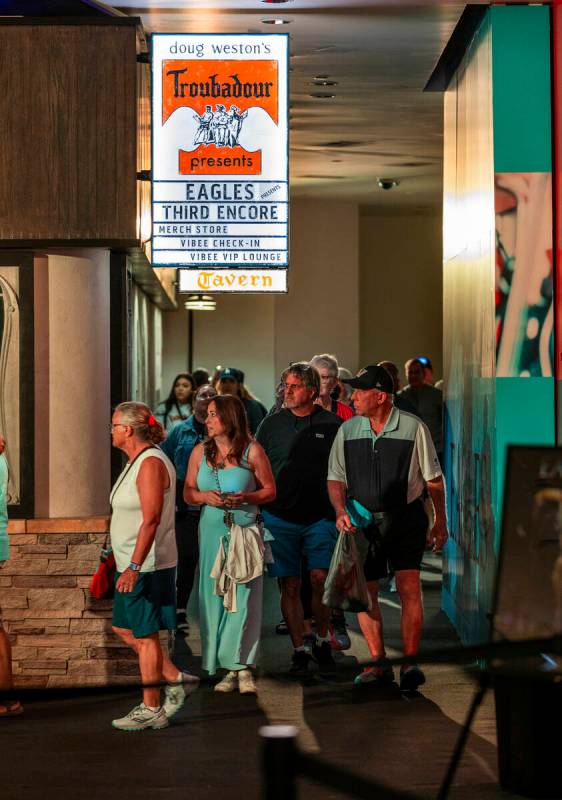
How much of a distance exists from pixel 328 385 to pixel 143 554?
10.8ft

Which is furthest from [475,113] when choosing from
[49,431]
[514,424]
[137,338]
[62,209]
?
[137,338]

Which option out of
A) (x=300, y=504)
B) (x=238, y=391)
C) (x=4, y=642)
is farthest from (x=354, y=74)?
(x=4, y=642)

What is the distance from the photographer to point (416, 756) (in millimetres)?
6781

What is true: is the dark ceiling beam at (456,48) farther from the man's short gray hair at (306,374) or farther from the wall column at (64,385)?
the wall column at (64,385)

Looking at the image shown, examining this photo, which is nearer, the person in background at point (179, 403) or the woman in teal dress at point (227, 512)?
the woman in teal dress at point (227, 512)

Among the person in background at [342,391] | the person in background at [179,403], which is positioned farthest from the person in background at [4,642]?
the person in background at [179,403]

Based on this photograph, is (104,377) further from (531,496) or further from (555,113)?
(531,496)

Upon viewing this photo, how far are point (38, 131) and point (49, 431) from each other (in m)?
1.79

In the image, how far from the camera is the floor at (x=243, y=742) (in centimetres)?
633

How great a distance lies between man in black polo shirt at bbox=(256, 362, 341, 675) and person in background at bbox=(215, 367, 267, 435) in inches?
103

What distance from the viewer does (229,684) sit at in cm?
822

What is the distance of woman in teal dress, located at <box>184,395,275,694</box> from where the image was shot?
319 inches

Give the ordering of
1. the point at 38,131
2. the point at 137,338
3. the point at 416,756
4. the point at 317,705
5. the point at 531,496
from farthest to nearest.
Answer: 1. the point at 137,338
2. the point at 38,131
3. the point at 317,705
4. the point at 416,756
5. the point at 531,496

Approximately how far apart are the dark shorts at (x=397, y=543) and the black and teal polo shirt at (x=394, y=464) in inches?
3.5
